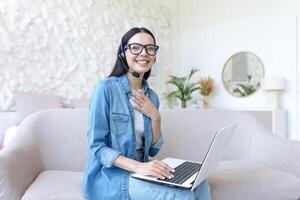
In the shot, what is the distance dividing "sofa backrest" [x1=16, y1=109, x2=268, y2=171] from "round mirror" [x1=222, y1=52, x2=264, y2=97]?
2.85m

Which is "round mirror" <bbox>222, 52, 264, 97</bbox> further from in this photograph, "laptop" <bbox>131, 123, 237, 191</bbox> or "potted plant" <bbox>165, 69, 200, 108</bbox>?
"laptop" <bbox>131, 123, 237, 191</bbox>

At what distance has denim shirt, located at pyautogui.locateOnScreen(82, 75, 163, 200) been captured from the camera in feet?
3.99

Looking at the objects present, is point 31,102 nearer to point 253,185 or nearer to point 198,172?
point 253,185

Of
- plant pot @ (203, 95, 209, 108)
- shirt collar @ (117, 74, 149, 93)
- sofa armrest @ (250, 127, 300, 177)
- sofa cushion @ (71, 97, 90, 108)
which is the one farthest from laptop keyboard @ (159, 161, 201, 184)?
plant pot @ (203, 95, 209, 108)

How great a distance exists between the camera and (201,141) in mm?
2074

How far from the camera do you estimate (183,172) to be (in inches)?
49.6

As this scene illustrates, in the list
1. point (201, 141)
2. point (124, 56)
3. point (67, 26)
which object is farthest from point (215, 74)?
point (124, 56)

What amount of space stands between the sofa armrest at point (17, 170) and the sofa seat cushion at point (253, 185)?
0.96 m

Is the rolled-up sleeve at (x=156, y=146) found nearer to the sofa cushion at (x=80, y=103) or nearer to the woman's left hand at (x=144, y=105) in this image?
the woman's left hand at (x=144, y=105)

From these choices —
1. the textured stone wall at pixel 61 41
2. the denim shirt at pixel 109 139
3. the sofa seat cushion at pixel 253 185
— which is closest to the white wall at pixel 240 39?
the textured stone wall at pixel 61 41

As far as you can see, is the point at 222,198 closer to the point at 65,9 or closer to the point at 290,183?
the point at 290,183

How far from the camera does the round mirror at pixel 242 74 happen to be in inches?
190

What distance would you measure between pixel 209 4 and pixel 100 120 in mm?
4820

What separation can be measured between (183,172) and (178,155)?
2.47ft
